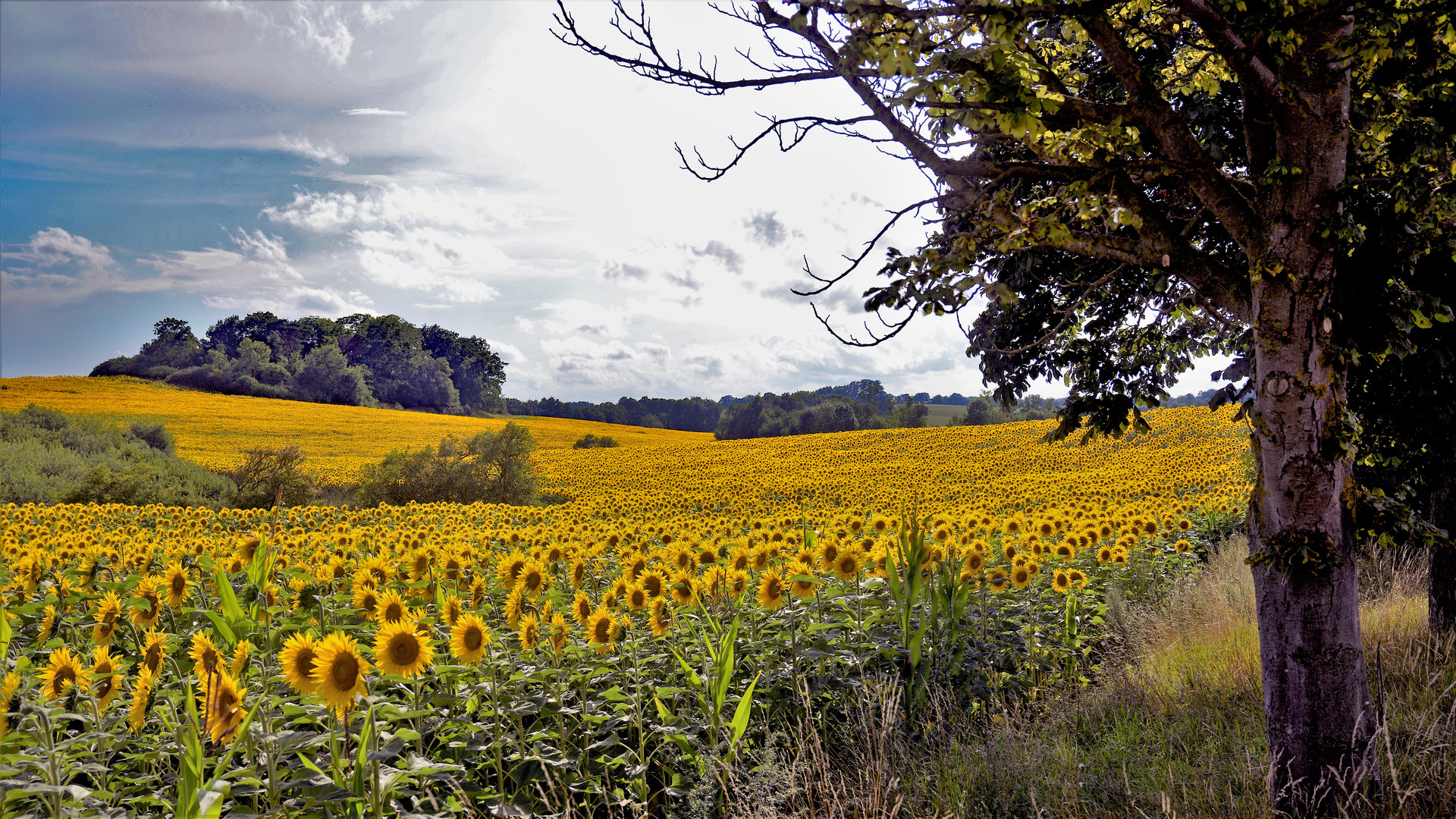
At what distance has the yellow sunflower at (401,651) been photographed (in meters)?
3.05

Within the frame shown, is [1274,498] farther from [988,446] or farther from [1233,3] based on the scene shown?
[988,446]

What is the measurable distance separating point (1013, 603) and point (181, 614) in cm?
671

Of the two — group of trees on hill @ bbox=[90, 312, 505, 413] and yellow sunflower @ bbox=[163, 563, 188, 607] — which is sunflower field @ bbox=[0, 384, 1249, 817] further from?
group of trees on hill @ bbox=[90, 312, 505, 413]

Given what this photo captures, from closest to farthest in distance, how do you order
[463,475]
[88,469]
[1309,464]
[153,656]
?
1. [153,656]
2. [1309,464]
3. [88,469]
4. [463,475]

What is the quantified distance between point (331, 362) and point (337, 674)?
69987 millimetres

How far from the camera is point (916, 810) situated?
367cm

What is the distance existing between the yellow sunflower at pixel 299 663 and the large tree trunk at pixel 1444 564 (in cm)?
816

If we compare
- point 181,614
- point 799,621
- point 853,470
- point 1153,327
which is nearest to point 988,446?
point 853,470

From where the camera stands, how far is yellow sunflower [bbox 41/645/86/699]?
306cm

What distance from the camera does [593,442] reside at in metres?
47.9

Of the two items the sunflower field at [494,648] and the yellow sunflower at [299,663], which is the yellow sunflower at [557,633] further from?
the yellow sunflower at [299,663]

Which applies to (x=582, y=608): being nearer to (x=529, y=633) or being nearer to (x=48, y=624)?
(x=529, y=633)

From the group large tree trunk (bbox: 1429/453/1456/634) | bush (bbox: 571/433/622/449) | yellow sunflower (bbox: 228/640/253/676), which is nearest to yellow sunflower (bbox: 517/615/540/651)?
yellow sunflower (bbox: 228/640/253/676)

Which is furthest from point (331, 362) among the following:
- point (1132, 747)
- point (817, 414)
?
point (1132, 747)
